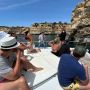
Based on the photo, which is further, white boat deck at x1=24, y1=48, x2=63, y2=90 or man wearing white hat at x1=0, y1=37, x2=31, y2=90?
white boat deck at x1=24, y1=48, x2=63, y2=90

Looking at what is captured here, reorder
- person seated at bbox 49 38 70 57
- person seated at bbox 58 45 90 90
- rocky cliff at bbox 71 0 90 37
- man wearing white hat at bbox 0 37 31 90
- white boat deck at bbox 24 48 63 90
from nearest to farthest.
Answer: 1. man wearing white hat at bbox 0 37 31 90
2. person seated at bbox 58 45 90 90
3. white boat deck at bbox 24 48 63 90
4. person seated at bbox 49 38 70 57
5. rocky cliff at bbox 71 0 90 37

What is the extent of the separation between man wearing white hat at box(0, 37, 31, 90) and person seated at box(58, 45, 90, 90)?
80cm

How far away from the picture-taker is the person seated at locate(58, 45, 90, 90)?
202 inches

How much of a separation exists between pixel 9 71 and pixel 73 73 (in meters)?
1.10

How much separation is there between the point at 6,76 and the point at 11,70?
0.38ft

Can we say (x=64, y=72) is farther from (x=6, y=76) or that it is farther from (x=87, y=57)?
(x=87, y=57)

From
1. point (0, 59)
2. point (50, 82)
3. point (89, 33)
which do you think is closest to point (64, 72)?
point (50, 82)

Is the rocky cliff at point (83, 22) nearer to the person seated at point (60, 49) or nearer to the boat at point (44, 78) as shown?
the person seated at point (60, 49)

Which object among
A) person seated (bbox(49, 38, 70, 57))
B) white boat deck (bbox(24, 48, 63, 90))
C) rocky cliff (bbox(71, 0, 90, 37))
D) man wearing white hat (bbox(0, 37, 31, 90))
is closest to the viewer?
man wearing white hat (bbox(0, 37, 31, 90))

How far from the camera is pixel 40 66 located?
653 centimetres

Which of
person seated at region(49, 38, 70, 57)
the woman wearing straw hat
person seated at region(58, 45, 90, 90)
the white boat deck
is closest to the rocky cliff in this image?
person seated at region(49, 38, 70, 57)

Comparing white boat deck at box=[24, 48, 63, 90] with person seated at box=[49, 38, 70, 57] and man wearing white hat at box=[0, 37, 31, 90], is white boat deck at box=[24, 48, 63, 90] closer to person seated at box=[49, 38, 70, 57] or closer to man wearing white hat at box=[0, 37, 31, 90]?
man wearing white hat at box=[0, 37, 31, 90]

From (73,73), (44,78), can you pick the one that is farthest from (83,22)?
(73,73)

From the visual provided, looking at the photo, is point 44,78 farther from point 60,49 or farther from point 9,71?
point 60,49
